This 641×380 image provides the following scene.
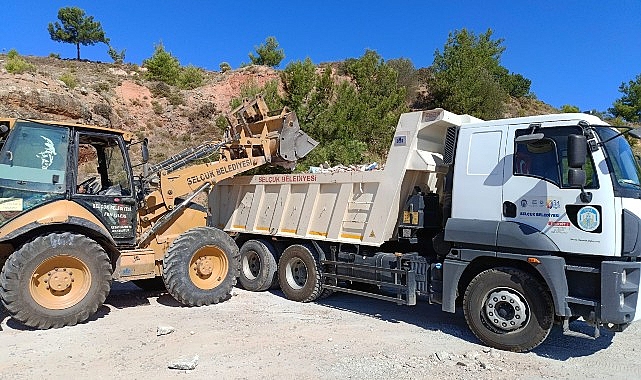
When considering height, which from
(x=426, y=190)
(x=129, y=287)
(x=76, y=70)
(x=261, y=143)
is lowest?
(x=129, y=287)

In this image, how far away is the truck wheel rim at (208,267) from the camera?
309 inches

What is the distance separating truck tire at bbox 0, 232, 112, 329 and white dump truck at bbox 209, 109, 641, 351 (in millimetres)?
3190

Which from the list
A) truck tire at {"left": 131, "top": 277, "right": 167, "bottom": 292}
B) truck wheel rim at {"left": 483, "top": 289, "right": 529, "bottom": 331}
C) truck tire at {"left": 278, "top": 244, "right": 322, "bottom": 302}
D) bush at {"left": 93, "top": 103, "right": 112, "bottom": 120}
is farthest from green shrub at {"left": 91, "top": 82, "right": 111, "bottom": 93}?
truck wheel rim at {"left": 483, "top": 289, "right": 529, "bottom": 331}

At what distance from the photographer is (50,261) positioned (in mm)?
6441

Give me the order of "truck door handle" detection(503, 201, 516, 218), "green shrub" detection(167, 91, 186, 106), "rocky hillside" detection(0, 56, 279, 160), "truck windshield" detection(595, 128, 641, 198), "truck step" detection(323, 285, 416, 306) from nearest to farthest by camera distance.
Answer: "truck windshield" detection(595, 128, 641, 198)
"truck door handle" detection(503, 201, 516, 218)
"truck step" detection(323, 285, 416, 306)
"rocky hillside" detection(0, 56, 279, 160)
"green shrub" detection(167, 91, 186, 106)

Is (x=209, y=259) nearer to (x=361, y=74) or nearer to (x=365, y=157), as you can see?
(x=365, y=157)

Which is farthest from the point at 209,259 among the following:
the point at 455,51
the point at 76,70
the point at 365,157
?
the point at 76,70

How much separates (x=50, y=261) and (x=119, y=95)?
2948cm

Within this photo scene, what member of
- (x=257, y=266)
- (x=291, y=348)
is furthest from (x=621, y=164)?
(x=257, y=266)

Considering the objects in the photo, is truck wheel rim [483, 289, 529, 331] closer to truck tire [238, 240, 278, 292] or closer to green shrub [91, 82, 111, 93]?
truck tire [238, 240, 278, 292]

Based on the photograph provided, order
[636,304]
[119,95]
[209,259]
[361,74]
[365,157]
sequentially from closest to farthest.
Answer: [636,304] < [209,259] < [365,157] < [361,74] < [119,95]

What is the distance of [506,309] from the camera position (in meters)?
5.65

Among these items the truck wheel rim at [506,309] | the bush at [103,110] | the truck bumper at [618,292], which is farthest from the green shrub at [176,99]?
the truck bumper at [618,292]

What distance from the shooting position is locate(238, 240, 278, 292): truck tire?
8867 mm
